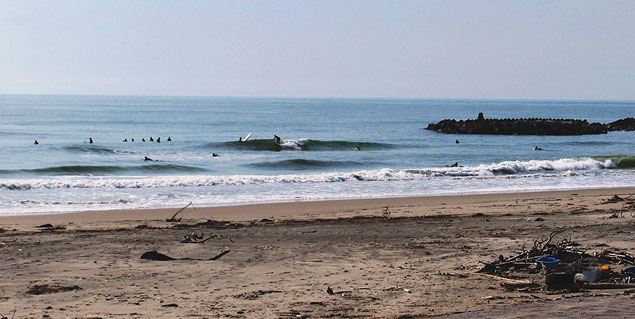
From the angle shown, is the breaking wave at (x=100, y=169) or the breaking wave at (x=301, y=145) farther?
the breaking wave at (x=301, y=145)

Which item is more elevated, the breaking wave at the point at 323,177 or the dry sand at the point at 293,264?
the dry sand at the point at 293,264

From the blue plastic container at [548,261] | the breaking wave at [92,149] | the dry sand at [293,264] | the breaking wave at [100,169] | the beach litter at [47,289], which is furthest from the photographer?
the breaking wave at [92,149]

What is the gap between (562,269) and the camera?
877 centimetres

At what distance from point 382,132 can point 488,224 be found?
47201mm

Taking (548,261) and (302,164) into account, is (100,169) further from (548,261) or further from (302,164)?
(548,261)

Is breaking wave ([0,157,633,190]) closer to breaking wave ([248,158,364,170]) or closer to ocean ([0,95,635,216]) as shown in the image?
ocean ([0,95,635,216])

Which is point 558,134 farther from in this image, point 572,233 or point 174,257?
point 174,257

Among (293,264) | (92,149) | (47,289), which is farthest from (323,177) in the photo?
(47,289)

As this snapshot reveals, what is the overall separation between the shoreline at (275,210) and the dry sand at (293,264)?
0.32ft

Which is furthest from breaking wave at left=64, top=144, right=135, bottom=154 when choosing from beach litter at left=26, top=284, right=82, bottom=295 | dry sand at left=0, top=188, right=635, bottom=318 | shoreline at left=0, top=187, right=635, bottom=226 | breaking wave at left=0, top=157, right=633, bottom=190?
beach litter at left=26, top=284, right=82, bottom=295

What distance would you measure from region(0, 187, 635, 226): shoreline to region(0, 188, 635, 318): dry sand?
99 millimetres

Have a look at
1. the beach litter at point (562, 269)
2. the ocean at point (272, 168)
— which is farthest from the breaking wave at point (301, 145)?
the beach litter at point (562, 269)

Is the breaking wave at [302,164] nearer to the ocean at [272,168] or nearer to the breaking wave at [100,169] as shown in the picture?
the ocean at [272,168]

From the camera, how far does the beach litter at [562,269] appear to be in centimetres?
816
